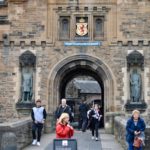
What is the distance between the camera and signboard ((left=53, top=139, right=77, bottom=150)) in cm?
909

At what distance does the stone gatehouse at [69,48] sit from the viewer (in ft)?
73.8

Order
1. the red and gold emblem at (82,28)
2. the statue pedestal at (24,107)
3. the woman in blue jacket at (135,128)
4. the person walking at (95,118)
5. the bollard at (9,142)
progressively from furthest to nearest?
the red and gold emblem at (82,28) → the statue pedestal at (24,107) → the person walking at (95,118) → the woman in blue jacket at (135,128) → the bollard at (9,142)

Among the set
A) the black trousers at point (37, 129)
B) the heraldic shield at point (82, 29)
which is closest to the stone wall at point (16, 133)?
the black trousers at point (37, 129)

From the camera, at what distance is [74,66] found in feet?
76.2

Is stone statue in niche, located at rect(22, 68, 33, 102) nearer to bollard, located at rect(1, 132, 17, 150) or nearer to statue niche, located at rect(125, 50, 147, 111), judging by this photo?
statue niche, located at rect(125, 50, 147, 111)

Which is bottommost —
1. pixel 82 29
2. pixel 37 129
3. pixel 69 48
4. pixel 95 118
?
pixel 37 129

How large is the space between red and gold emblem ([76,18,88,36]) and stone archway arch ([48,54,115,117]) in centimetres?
120

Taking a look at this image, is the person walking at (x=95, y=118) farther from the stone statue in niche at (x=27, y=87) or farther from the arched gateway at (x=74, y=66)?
the stone statue in niche at (x=27, y=87)

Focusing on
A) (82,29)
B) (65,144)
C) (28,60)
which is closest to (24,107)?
(28,60)

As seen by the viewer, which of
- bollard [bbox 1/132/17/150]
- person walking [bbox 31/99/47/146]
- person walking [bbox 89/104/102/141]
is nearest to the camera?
bollard [bbox 1/132/17/150]

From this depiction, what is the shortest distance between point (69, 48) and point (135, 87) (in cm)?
384

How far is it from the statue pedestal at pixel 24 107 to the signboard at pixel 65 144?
44.1ft

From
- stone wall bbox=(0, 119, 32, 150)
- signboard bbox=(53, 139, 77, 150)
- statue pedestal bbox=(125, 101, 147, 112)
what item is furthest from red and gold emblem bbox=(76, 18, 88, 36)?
signboard bbox=(53, 139, 77, 150)

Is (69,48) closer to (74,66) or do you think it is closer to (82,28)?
(74,66)
